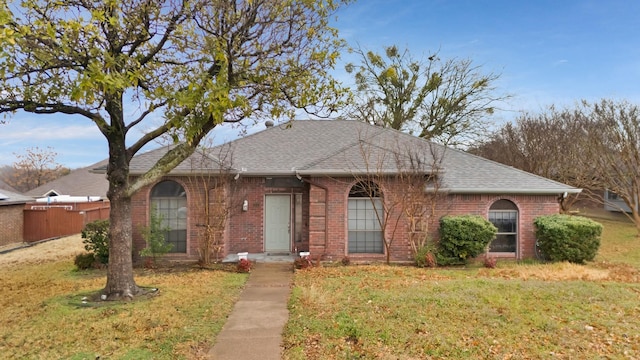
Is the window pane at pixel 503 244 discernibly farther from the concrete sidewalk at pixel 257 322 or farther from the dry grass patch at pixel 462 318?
the concrete sidewalk at pixel 257 322

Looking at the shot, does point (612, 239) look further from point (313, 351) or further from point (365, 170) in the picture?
point (313, 351)

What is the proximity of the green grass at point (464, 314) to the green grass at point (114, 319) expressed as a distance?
1.50 m

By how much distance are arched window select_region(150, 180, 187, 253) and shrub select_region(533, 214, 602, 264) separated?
11362 millimetres

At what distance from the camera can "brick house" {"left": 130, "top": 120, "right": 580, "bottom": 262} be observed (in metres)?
11.9

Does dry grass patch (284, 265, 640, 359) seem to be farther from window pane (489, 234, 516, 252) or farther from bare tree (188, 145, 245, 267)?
bare tree (188, 145, 245, 267)

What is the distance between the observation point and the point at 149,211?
12109 millimetres

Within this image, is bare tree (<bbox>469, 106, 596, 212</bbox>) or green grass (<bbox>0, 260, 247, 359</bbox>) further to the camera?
bare tree (<bbox>469, 106, 596, 212</bbox>)

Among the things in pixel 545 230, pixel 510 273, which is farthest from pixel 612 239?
pixel 510 273

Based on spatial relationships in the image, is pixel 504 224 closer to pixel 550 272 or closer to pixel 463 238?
pixel 463 238

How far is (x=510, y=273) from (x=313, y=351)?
7.40 metres

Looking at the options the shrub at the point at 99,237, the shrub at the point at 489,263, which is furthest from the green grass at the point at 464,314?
the shrub at the point at 99,237

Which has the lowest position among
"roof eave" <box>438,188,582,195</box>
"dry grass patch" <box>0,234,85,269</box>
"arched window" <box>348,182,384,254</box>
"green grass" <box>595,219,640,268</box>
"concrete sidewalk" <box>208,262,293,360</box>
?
"dry grass patch" <box>0,234,85,269</box>

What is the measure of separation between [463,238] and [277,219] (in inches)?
240

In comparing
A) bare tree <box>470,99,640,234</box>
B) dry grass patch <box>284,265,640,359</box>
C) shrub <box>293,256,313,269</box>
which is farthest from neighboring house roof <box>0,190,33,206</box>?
bare tree <box>470,99,640,234</box>
